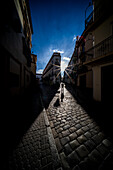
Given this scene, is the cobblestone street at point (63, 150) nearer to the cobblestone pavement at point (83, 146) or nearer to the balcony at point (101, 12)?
the cobblestone pavement at point (83, 146)

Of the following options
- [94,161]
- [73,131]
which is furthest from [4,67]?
[94,161]

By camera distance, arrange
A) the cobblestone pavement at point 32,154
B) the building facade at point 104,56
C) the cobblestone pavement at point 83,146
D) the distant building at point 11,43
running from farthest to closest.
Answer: the building facade at point 104,56 → the distant building at point 11,43 → the cobblestone pavement at point 83,146 → the cobblestone pavement at point 32,154

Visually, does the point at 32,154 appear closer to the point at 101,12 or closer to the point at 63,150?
the point at 63,150

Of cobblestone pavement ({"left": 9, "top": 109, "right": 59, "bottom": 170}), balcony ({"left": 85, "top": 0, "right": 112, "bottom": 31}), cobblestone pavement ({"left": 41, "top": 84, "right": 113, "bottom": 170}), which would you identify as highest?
balcony ({"left": 85, "top": 0, "right": 112, "bottom": 31})

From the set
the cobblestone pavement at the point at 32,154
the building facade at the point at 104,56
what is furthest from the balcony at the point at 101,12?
the cobblestone pavement at the point at 32,154

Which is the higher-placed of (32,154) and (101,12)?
(101,12)

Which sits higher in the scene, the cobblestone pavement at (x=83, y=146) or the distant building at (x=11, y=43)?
the distant building at (x=11, y=43)

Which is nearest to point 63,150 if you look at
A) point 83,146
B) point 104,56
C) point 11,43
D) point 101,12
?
point 83,146

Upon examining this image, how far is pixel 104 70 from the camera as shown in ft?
17.5

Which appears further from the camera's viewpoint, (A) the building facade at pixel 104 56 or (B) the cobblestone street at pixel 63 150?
(A) the building facade at pixel 104 56

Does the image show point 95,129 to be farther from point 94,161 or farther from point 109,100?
point 109,100

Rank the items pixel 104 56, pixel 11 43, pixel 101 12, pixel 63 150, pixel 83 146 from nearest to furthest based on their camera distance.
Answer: pixel 63 150
pixel 83 146
pixel 11 43
pixel 104 56
pixel 101 12

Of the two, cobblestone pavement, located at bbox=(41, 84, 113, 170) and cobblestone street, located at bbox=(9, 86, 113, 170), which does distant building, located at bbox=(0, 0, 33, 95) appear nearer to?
cobblestone street, located at bbox=(9, 86, 113, 170)

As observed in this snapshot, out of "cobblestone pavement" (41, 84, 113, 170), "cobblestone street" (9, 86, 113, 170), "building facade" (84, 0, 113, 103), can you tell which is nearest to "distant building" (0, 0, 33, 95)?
"cobblestone street" (9, 86, 113, 170)
